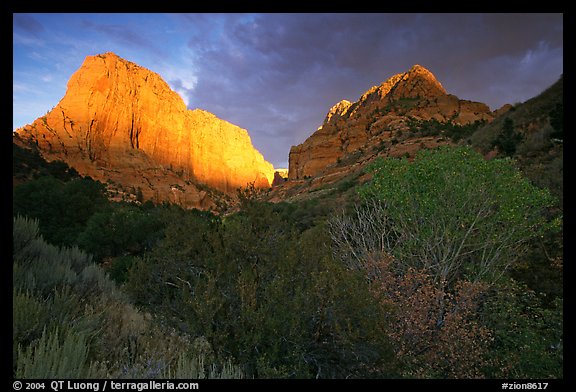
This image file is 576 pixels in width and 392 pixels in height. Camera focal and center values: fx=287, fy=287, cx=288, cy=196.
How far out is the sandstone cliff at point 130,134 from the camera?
8162 centimetres

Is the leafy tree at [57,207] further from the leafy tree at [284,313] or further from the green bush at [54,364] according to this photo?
the green bush at [54,364]

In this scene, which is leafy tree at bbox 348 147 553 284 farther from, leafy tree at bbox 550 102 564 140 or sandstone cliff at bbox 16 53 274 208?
sandstone cliff at bbox 16 53 274 208

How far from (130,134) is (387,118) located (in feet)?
285

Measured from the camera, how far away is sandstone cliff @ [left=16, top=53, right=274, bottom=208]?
81.6 m

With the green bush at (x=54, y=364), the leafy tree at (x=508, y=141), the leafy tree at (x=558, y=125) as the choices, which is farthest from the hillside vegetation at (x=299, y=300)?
the leafy tree at (x=508, y=141)

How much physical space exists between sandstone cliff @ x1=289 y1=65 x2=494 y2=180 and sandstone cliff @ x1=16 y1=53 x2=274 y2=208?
37.8 metres

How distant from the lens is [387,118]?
66500mm

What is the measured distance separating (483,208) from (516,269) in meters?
3.31

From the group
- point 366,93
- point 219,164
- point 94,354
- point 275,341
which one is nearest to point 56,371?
point 94,354

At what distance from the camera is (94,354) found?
368 centimetres

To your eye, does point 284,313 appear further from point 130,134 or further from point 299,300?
point 130,134

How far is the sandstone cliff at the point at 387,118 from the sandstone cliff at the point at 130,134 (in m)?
37.8
